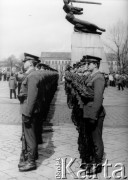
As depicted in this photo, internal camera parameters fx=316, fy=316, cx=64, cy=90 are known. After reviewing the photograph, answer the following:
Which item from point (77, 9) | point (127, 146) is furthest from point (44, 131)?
point (77, 9)

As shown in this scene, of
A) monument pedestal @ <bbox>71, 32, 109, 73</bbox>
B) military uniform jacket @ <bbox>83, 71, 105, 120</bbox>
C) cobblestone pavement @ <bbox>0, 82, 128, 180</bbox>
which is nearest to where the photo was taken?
military uniform jacket @ <bbox>83, 71, 105, 120</bbox>

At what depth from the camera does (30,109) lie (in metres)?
5.01

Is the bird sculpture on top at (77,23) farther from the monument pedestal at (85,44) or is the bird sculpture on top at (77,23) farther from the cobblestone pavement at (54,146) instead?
the cobblestone pavement at (54,146)

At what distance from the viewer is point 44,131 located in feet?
26.2

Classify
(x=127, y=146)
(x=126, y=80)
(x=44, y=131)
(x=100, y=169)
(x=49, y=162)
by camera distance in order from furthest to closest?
(x=126, y=80) → (x=44, y=131) → (x=127, y=146) → (x=49, y=162) → (x=100, y=169)

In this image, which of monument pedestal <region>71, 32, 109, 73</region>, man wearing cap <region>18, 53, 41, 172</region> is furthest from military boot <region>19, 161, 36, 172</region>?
monument pedestal <region>71, 32, 109, 73</region>

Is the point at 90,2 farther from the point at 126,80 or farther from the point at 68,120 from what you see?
the point at 126,80

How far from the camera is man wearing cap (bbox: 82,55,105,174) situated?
470cm

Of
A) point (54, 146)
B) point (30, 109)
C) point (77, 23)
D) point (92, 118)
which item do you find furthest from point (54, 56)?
point (92, 118)

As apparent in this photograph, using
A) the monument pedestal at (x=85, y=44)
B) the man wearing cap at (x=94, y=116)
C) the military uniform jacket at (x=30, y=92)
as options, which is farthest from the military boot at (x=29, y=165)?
the monument pedestal at (x=85, y=44)

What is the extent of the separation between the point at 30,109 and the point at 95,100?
3.50 feet

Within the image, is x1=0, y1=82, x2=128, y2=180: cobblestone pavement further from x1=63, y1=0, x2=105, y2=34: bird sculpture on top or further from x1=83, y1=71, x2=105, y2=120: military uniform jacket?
x1=63, y1=0, x2=105, y2=34: bird sculpture on top

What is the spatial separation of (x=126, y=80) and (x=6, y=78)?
21.4 metres

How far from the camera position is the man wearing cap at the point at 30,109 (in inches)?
196
